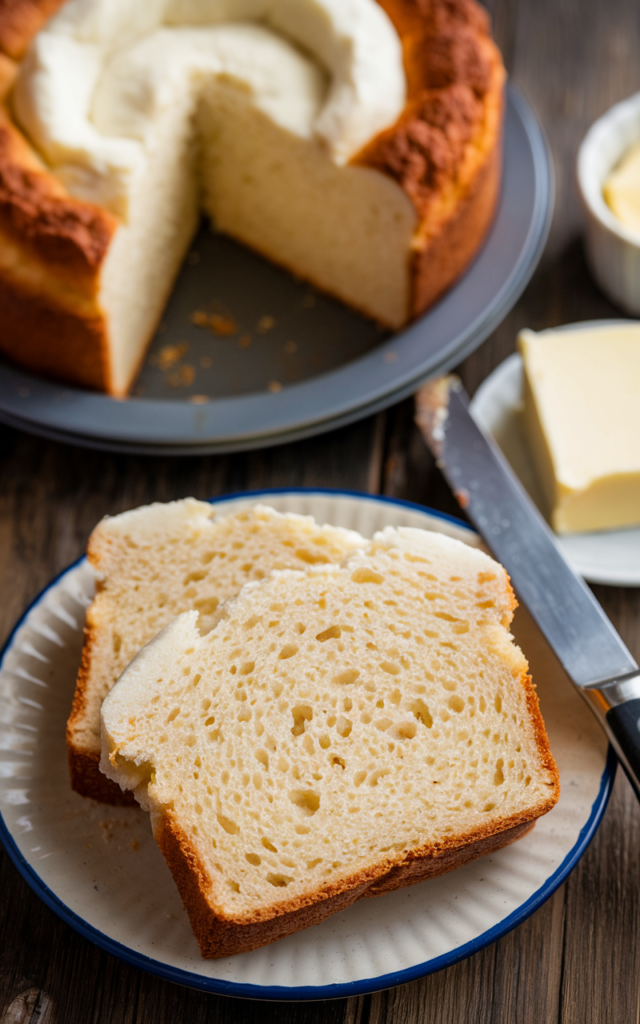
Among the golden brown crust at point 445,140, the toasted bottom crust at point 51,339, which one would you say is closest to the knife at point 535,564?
the golden brown crust at point 445,140

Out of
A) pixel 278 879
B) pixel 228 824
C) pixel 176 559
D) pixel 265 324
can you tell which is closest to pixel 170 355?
pixel 265 324

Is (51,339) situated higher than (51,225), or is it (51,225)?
(51,225)

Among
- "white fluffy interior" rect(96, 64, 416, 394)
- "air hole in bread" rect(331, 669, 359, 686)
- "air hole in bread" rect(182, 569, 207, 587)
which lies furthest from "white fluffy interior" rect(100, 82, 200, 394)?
"air hole in bread" rect(331, 669, 359, 686)

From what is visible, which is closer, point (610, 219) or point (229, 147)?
point (610, 219)

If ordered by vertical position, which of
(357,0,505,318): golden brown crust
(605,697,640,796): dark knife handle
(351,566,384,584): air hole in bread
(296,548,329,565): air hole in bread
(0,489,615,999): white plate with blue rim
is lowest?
(0,489,615,999): white plate with blue rim

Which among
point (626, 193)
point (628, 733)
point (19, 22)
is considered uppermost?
point (19, 22)

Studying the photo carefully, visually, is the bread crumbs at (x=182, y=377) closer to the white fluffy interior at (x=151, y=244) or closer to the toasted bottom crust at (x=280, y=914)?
the white fluffy interior at (x=151, y=244)

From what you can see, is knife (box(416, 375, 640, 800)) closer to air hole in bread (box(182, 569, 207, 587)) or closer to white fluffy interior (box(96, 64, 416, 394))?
white fluffy interior (box(96, 64, 416, 394))

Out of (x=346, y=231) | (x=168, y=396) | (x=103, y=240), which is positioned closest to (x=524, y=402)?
(x=346, y=231)

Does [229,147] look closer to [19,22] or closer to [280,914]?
[19,22]
